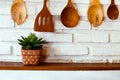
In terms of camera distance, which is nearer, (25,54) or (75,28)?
(25,54)

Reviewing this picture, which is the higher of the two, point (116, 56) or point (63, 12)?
point (63, 12)

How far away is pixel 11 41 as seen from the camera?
1.09m

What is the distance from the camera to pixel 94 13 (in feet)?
3.63

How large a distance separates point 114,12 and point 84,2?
0.50 feet

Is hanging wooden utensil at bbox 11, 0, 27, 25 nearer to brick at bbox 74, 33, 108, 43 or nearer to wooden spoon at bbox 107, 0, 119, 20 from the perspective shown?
brick at bbox 74, 33, 108, 43

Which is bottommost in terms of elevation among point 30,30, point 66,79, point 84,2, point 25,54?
point 66,79

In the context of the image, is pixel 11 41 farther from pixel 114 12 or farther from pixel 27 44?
pixel 114 12

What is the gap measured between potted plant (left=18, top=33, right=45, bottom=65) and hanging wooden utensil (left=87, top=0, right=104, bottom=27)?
0.93 feet

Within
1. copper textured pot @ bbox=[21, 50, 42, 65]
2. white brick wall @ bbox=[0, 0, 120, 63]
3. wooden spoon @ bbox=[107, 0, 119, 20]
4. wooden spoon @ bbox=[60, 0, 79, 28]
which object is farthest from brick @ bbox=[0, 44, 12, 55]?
wooden spoon @ bbox=[107, 0, 119, 20]

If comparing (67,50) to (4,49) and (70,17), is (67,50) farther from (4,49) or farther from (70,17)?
(4,49)

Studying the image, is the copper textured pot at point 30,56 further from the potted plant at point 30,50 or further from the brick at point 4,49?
the brick at point 4,49

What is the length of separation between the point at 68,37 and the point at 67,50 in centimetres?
6

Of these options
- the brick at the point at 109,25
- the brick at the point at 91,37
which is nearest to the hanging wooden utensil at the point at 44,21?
the brick at the point at 91,37

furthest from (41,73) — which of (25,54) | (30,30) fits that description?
(30,30)
